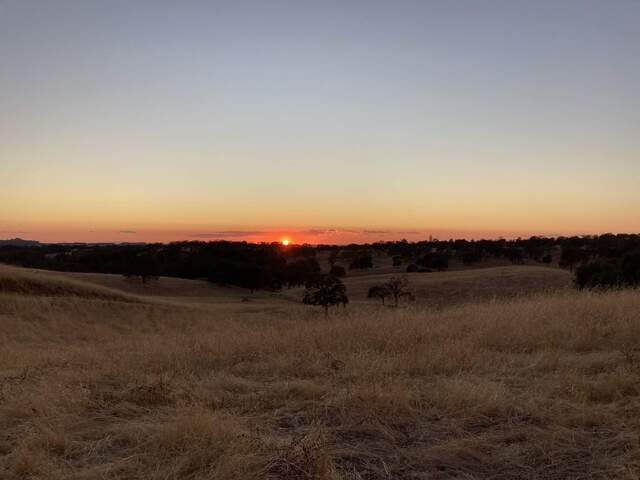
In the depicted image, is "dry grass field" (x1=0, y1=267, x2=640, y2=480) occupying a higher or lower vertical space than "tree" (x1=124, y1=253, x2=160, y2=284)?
higher

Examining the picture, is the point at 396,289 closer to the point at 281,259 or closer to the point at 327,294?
the point at 327,294

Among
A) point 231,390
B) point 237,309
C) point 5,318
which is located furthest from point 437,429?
point 237,309

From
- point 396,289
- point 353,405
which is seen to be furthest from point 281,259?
point 353,405

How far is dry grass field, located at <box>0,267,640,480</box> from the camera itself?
4.22 metres

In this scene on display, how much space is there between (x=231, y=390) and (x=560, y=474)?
385 cm

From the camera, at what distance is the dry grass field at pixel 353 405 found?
422 cm

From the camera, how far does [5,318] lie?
109 ft

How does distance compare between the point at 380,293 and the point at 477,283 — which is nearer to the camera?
the point at 380,293

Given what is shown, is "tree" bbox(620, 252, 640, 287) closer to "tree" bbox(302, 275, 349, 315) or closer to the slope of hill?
the slope of hill

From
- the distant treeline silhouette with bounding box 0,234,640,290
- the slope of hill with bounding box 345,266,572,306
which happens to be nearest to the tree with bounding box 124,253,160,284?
the distant treeline silhouette with bounding box 0,234,640,290

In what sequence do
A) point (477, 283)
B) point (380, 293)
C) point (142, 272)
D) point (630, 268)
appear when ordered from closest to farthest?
point (630, 268), point (380, 293), point (477, 283), point (142, 272)

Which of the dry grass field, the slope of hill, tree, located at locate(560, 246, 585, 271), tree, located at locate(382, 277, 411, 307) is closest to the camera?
the dry grass field

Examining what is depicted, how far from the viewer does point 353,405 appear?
5480 millimetres

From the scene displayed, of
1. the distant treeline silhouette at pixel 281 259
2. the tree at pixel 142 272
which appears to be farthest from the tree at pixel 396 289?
the tree at pixel 142 272
